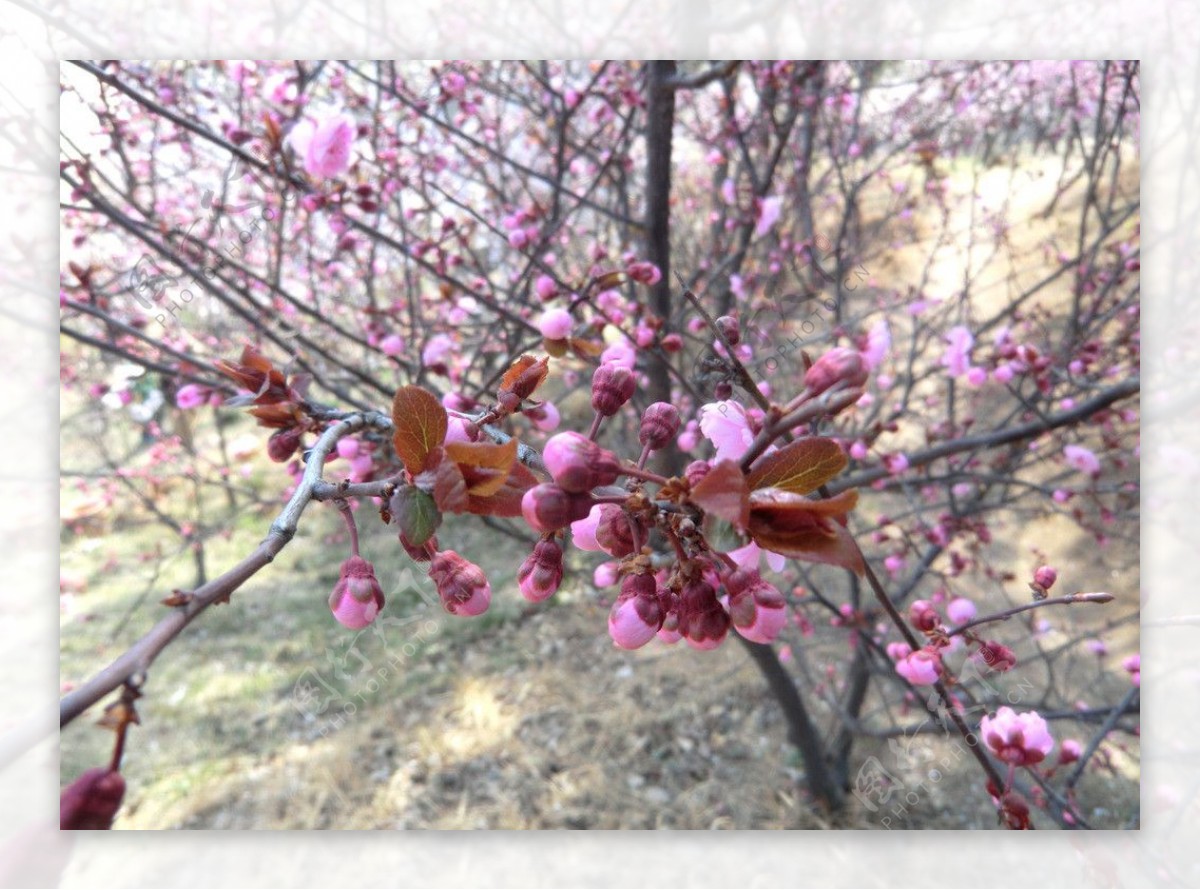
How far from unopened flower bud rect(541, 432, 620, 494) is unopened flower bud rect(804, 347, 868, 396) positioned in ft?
0.29

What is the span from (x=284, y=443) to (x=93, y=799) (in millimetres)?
224

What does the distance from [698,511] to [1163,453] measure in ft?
4.74

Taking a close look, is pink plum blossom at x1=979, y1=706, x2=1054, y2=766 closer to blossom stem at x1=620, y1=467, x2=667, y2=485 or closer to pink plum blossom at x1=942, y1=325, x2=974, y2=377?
blossom stem at x1=620, y1=467, x2=667, y2=485

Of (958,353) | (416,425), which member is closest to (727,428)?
(416,425)

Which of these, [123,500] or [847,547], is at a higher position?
[847,547]

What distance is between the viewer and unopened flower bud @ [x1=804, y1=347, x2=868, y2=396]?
287 millimetres

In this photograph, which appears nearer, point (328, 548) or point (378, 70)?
point (378, 70)

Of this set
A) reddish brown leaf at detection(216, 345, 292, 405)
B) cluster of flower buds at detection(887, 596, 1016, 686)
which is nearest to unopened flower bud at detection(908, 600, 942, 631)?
cluster of flower buds at detection(887, 596, 1016, 686)

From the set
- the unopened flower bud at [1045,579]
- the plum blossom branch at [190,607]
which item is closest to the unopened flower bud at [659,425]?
the plum blossom branch at [190,607]

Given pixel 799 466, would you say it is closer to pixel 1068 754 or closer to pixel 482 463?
pixel 482 463

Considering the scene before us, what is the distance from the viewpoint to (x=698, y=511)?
326 mm

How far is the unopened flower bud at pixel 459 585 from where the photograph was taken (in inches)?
15.0

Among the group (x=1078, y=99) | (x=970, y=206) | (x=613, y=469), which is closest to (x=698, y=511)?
(x=613, y=469)

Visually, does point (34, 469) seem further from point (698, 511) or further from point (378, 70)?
point (698, 511)
